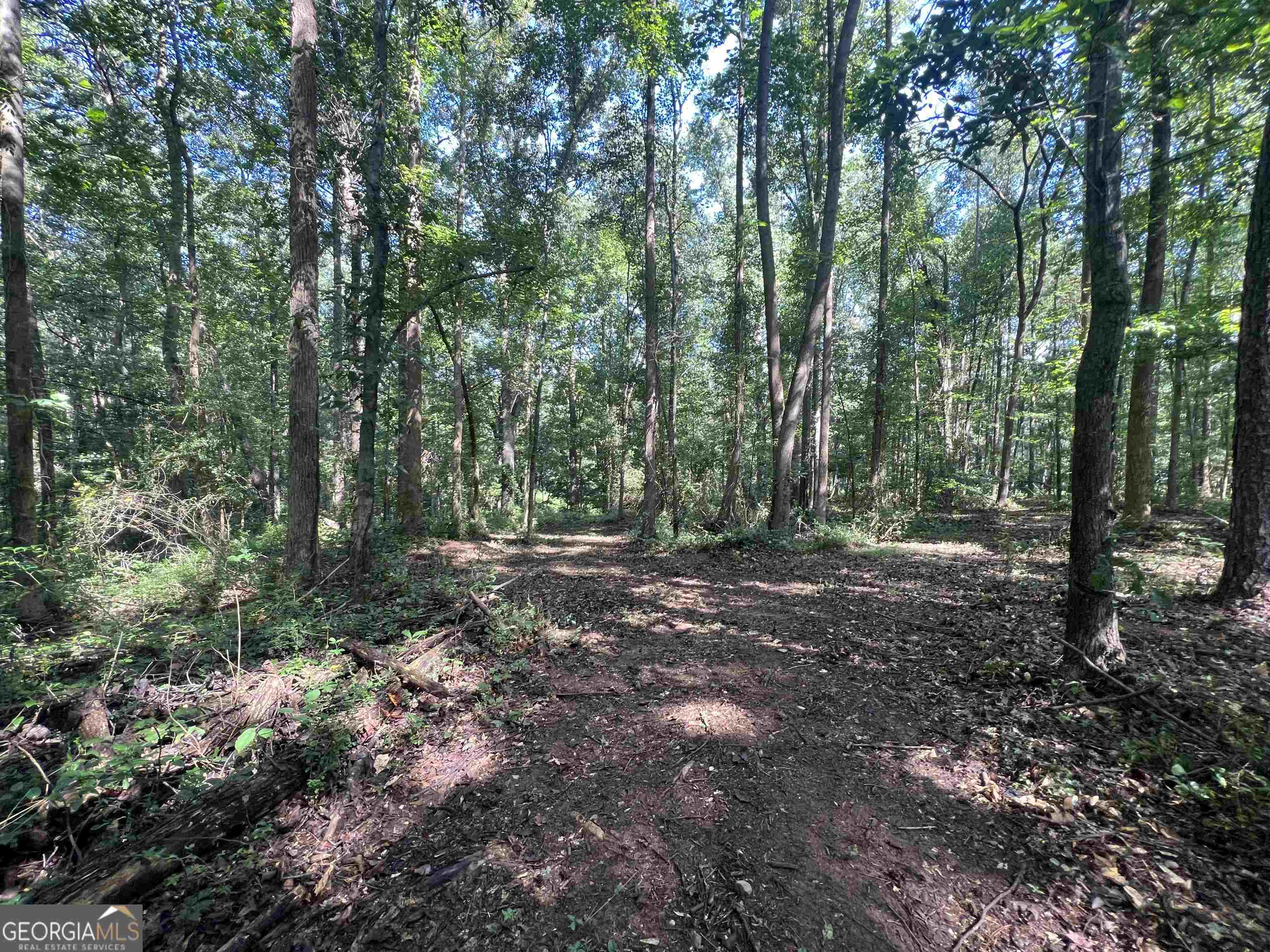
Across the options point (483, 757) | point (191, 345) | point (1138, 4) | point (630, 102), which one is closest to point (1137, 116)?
point (1138, 4)

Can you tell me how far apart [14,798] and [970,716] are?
6.10 meters

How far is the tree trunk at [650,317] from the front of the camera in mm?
11781

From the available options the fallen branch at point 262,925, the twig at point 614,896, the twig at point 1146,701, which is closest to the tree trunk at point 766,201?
the twig at point 1146,701

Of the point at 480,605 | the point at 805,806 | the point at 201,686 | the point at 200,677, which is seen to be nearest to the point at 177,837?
the point at 201,686

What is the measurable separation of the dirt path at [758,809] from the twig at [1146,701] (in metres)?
0.41

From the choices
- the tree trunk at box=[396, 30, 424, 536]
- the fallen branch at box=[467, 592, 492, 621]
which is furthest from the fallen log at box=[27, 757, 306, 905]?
the tree trunk at box=[396, 30, 424, 536]

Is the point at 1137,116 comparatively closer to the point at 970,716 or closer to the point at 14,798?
the point at 970,716

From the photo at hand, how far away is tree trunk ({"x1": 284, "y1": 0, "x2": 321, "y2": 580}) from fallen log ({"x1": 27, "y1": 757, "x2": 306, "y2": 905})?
4228 millimetres

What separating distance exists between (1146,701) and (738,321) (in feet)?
40.3

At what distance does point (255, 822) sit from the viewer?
2.68 metres

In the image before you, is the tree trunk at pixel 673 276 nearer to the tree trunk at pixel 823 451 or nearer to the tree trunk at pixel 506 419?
the tree trunk at pixel 823 451

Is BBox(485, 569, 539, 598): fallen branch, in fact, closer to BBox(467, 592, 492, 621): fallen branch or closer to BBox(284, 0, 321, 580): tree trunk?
BBox(467, 592, 492, 621): fallen branch

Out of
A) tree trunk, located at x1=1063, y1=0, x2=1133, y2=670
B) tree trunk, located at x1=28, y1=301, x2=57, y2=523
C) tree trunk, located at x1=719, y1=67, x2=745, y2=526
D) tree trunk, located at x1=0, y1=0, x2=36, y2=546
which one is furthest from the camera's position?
tree trunk, located at x1=719, y1=67, x2=745, y2=526

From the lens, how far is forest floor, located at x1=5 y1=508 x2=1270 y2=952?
7.00 ft
